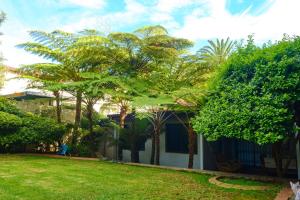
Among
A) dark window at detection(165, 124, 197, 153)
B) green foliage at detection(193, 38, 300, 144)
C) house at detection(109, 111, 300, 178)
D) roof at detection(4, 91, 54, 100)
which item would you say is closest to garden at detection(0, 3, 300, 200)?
green foliage at detection(193, 38, 300, 144)

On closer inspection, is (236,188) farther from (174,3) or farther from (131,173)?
(174,3)

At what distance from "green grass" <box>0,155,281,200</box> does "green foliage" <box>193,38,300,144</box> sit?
1431mm

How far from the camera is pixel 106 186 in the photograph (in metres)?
7.55

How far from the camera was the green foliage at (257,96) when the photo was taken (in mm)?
6984

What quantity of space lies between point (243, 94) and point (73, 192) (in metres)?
4.85

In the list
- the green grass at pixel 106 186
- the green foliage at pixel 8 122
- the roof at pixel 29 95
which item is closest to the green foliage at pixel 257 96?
the green grass at pixel 106 186

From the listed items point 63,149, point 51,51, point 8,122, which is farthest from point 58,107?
point 51,51

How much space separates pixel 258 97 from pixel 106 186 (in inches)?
175

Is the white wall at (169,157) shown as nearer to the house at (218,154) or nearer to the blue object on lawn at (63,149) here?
the house at (218,154)

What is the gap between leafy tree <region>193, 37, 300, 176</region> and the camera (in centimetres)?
699

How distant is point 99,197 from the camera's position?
6.36 m

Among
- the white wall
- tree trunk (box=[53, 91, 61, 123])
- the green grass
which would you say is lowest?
the green grass

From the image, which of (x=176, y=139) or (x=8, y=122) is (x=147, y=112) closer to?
(x=176, y=139)

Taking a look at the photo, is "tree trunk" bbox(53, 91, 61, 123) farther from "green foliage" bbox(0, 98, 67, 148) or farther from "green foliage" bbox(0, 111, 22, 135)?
"green foliage" bbox(0, 111, 22, 135)
